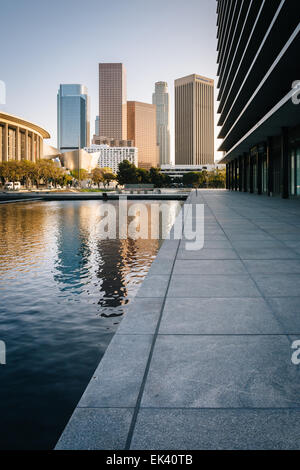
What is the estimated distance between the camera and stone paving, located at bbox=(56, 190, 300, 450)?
9.24 feet

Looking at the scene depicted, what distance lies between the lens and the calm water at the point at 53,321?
405 cm

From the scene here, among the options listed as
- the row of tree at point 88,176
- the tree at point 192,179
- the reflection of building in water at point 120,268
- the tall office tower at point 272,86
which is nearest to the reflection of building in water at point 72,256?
the reflection of building in water at point 120,268

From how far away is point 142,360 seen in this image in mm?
4051

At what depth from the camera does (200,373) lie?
12.3 feet

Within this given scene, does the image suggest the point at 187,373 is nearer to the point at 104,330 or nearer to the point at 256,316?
the point at 256,316

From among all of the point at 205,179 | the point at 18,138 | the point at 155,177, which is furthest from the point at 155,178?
the point at 18,138

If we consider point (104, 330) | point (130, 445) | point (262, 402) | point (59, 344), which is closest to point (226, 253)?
point (104, 330)

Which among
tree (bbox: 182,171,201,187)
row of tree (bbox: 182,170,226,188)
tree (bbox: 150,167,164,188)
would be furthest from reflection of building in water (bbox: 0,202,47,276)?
tree (bbox: 182,171,201,187)

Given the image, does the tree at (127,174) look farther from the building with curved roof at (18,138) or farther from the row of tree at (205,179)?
the row of tree at (205,179)

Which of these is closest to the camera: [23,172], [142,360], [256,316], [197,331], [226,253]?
[142,360]

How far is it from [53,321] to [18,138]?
136861mm

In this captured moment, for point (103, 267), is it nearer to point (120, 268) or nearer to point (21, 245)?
point (120, 268)

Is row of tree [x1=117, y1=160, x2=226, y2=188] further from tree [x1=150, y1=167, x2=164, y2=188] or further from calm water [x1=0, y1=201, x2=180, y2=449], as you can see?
calm water [x1=0, y1=201, x2=180, y2=449]
